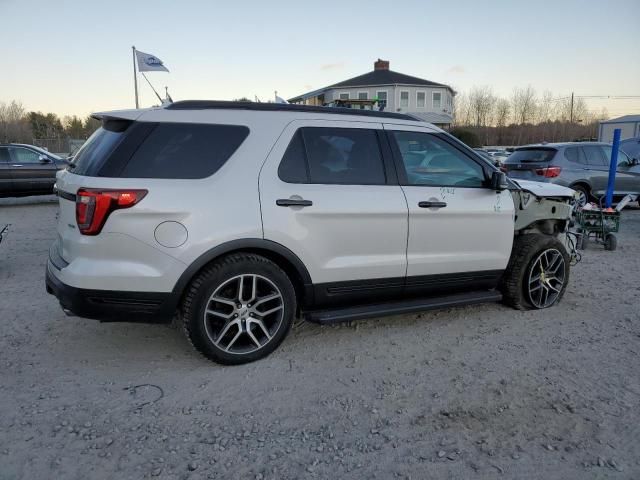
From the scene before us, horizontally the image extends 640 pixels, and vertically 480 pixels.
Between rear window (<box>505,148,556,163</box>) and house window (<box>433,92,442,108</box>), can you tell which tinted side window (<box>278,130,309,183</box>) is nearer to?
rear window (<box>505,148,556,163</box>)

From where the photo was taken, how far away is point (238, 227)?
3496 millimetres

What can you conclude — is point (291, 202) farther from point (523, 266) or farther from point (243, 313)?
point (523, 266)

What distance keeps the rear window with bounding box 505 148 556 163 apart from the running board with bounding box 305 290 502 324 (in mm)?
6641

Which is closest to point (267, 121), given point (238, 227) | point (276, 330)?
point (238, 227)

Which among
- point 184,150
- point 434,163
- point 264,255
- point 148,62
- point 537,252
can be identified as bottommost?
point 537,252

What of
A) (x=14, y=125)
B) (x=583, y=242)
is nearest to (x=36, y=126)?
(x=14, y=125)

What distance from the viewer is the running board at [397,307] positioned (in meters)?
3.88

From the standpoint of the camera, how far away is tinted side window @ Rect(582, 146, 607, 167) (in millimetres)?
10695

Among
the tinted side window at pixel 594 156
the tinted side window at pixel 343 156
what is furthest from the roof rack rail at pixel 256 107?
the tinted side window at pixel 594 156

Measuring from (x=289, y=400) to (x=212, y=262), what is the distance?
1082mm

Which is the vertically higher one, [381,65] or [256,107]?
[381,65]

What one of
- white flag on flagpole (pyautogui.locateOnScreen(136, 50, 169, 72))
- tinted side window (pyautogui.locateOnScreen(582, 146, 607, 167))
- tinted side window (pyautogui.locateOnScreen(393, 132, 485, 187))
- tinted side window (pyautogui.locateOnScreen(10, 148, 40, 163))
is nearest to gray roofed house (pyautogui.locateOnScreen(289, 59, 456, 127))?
white flag on flagpole (pyautogui.locateOnScreen(136, 50, 169, 72))

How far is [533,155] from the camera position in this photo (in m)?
10.5

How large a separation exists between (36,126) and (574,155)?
234 feet
